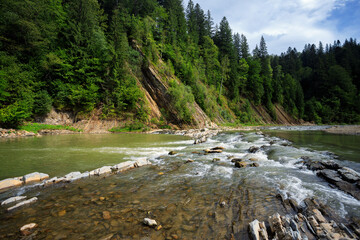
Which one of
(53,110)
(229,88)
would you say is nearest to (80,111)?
(53,110)

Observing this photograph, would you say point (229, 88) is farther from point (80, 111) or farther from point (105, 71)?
point (80, 111)

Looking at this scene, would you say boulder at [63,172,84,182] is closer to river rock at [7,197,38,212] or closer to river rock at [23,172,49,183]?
river rock at [23,172,49,183]

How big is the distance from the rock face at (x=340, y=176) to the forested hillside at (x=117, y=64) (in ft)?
71.3

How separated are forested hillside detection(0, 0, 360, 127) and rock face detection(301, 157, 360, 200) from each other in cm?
2174

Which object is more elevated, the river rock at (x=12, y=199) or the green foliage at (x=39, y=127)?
the green foliage at (x=39, y=127)

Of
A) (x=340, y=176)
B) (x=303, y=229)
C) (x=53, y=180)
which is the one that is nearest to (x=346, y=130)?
(x=340, y=176)

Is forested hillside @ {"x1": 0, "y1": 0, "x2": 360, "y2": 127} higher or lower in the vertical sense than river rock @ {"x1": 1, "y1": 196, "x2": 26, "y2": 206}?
higher

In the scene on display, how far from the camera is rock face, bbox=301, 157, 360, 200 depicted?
4.86m

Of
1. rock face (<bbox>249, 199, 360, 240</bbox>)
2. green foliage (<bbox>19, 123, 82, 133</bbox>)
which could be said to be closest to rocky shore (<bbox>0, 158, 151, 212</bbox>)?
rock face (<bbox>249, 199, 360, 240</bbox>)

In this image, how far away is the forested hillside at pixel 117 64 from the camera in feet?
68.4

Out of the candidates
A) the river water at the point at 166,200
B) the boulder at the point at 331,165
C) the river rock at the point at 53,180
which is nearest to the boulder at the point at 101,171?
the river water at the point at 166,200

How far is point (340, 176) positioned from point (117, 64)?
29.1 m

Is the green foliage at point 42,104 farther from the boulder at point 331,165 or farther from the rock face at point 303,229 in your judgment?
the boulder at point 331,165

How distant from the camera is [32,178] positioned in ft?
18.3
